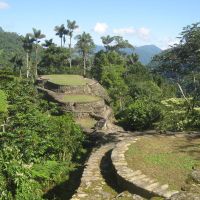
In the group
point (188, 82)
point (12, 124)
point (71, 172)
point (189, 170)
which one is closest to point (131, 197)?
point (189, 170)

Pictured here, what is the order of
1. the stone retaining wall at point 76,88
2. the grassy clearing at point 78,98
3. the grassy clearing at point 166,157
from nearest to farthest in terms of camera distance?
1. the grassy clearing at point 166,157
2. the grassy clearing at point 78,98
3. the stone retaining wall at point 76,88

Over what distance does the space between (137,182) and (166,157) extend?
78.6 inches

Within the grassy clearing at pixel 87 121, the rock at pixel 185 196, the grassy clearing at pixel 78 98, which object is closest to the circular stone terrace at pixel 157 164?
the rock at pixel 185 196

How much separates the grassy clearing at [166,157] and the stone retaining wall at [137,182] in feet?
0.59

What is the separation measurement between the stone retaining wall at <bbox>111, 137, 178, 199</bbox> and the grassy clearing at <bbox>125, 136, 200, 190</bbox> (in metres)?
0.18

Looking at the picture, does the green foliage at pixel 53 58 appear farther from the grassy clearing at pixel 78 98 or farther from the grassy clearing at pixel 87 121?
the grassy clearing at pixel 87 121

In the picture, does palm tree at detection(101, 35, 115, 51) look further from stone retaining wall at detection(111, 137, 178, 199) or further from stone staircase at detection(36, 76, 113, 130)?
stone retaining wall at detection(111, 137, 178, 199)

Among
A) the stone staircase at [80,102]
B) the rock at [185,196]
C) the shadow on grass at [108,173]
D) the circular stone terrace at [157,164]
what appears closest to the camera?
the rock at [185,196]

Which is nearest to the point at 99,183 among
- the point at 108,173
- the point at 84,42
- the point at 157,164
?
the point at 108,173

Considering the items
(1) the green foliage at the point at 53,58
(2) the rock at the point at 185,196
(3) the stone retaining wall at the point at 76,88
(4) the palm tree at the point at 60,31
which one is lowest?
(2) the rock at the point at 185,196

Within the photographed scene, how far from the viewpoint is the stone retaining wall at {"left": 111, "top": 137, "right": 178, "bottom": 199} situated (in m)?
8.10

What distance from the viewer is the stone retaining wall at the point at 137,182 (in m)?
8.10

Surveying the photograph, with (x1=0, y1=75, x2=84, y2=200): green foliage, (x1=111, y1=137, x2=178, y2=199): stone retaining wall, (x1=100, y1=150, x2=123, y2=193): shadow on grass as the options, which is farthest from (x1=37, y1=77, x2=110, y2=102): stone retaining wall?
(x1=111, y1=137, x2=178, y2=199): stone retaining wall

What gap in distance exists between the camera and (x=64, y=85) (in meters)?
→ 31.3
